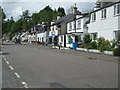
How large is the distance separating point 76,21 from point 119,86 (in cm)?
3691

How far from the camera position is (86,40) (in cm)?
3198

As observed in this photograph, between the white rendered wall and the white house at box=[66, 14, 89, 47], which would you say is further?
the white house at box=[66, 14, 89, 47]

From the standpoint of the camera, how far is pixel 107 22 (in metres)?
28.7

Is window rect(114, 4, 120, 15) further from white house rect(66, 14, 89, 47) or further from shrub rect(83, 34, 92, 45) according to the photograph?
white house rect(66, 14, 89, 47)

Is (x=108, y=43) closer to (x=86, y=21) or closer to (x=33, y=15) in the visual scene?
(x=86, y=21)

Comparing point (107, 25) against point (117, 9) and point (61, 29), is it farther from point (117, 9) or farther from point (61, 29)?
point (61, 29)

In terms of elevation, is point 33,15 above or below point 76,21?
above

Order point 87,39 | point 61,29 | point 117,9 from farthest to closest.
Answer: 1. point 61,29
2. point 87,39
3. point 117,9

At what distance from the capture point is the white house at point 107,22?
26.3 meters

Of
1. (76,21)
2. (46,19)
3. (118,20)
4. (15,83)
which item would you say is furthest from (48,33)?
(15,83)

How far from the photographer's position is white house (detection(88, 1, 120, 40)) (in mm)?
26312

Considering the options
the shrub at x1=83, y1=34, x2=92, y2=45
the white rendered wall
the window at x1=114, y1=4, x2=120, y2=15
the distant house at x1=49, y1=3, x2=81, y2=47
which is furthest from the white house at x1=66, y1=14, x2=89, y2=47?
the window at x1=114, y1=4, x2=120, y2=15

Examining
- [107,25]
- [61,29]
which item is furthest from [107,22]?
[61,29]

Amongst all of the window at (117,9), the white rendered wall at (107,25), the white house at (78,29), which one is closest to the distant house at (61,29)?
the white house at (78,29)
